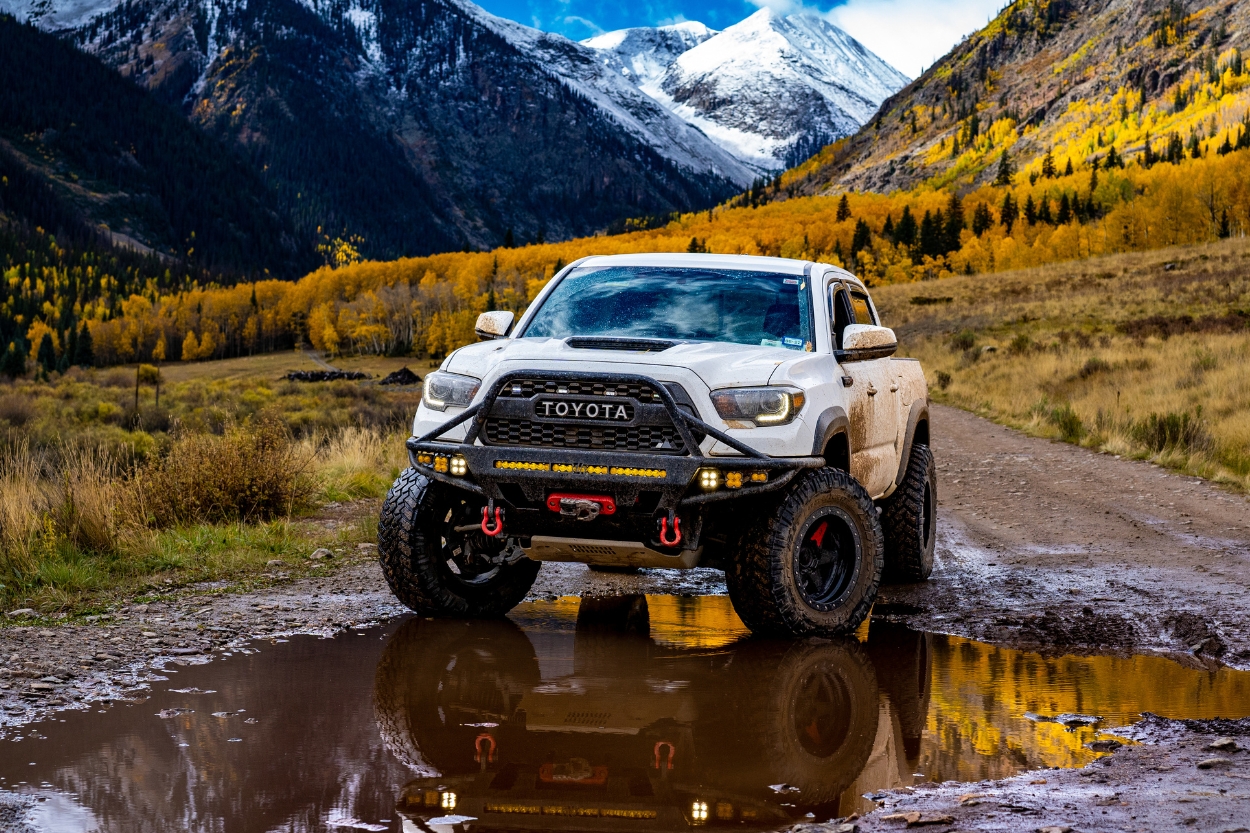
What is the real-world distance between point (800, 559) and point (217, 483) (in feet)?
21.1

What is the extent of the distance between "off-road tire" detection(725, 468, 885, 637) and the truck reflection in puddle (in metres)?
0.15

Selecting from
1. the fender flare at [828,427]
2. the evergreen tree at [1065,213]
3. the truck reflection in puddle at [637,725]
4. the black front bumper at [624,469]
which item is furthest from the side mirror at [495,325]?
the evergreen tree at [1065,213]

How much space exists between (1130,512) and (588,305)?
22.0 feet

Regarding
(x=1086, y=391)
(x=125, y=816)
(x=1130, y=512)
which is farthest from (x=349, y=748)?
(x=1086, y=391)

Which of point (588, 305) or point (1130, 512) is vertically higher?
point (588, 305)

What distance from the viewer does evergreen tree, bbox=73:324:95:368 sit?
494 ft

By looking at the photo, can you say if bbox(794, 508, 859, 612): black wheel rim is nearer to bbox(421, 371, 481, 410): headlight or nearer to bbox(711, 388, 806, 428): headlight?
bbox(711, 388, 806, 428): headlight

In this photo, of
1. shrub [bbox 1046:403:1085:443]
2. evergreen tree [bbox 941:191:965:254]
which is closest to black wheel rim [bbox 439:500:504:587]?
shrub [bbox 1046:403:1085:443]

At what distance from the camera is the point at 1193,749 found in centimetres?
441

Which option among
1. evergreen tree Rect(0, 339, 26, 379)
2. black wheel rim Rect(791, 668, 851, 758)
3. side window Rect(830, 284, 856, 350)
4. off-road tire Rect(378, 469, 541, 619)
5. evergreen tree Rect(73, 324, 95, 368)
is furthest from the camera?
evergreen tree Rect(73, 324, 95, 368)

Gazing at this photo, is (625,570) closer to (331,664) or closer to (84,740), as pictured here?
(331,664)

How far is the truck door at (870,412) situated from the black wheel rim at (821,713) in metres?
1.71

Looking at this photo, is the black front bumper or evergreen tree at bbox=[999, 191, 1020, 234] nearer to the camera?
the black front bumper

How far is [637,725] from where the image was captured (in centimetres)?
486
